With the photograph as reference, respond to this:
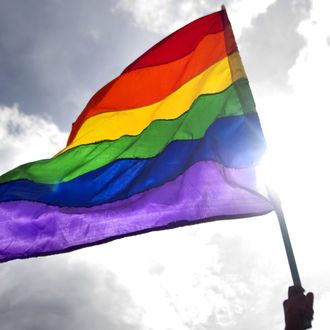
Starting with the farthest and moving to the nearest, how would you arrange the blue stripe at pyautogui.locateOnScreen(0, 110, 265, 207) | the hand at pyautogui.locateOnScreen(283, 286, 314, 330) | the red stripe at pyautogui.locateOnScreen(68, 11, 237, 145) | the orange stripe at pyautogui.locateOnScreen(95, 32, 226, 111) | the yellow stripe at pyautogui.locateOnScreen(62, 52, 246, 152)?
the red stripe at pyautogui.locateOnScreen(68, 11, 237, 145), the orange stripe at pyautogui.locateOnScreen(95, 32, 226, 111), the yellow stripe at pyautogui.locateOnScreen(62, 52, 246, 152), the blue stripe at pyautogui.locateOnScreen(0, 110, 265, 207), the hand at pyautogui.locateOnScreen(283, 286, 314, 330)

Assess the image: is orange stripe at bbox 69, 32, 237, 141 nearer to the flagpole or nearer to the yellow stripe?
the yellow stripe

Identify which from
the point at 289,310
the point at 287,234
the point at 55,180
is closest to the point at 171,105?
the point at 55,180

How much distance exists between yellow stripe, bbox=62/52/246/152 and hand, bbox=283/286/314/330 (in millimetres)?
3867

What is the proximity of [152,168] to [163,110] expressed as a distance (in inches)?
61.9

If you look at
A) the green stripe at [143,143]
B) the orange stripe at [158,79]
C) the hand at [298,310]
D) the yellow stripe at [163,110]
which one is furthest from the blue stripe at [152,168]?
the hand at [298,310]

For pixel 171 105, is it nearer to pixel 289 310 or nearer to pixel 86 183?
pixel 86 183

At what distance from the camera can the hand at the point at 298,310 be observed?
173 inches

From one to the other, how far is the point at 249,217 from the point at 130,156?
9.57ft

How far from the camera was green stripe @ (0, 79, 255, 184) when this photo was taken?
7547 millimetres

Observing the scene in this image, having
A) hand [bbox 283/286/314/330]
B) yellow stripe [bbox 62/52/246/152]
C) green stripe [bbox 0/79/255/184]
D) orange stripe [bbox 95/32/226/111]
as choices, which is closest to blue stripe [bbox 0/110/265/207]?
green stripe [bbox 0/79/255/184]

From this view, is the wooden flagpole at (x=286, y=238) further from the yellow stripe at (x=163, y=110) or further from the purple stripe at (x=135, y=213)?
the yellow stripe at (x=163, y=110)

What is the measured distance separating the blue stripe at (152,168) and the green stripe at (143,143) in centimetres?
14

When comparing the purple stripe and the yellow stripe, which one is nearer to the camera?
Result: the purple stripe

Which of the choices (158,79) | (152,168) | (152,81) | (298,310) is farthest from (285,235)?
(152,81)
